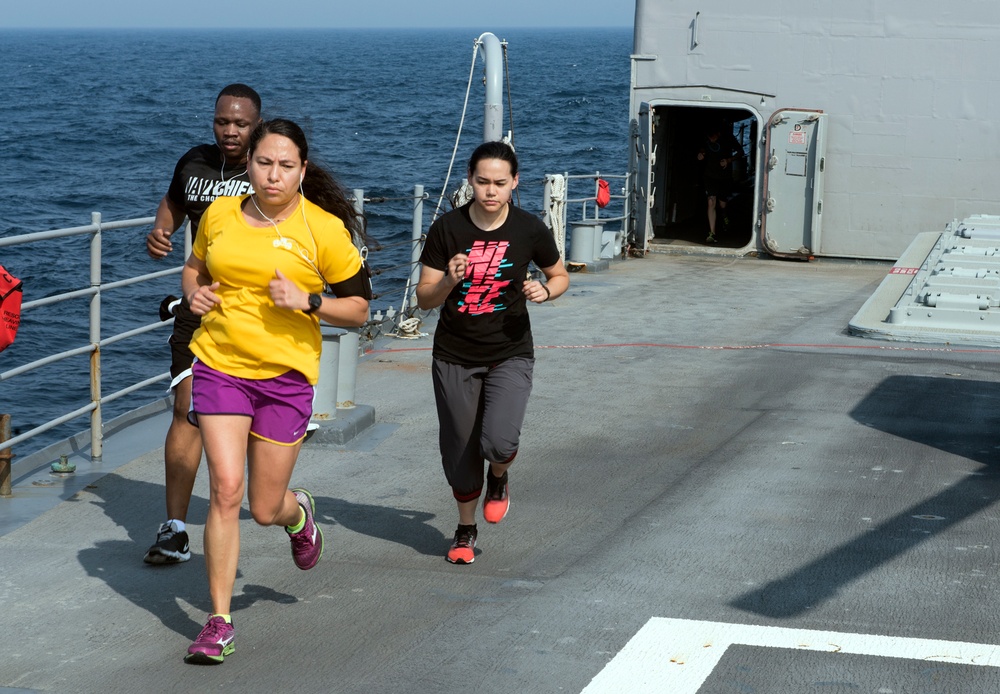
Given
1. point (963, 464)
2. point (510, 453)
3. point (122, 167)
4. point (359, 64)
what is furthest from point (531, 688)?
point (359, 64)

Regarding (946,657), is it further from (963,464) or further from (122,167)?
(122,167)

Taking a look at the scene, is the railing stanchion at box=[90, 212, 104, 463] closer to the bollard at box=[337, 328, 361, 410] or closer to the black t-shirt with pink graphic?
the bollard at box=[337, 328, 361, 410]

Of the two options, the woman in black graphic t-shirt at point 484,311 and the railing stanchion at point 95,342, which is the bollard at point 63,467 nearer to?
the railing stanchion at point 95,342

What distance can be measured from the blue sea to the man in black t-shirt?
19 centimetres

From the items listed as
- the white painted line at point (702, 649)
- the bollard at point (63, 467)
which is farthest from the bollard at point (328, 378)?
the white painted line at point (702, 649)

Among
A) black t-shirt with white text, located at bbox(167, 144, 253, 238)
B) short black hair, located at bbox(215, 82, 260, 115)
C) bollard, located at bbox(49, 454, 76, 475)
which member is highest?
short black hair, located at bbox(215, 82, 260, 115)

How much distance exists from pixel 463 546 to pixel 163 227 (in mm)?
1935

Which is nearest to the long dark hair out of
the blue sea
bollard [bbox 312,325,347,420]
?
the blue sea

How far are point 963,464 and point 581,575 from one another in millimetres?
2923

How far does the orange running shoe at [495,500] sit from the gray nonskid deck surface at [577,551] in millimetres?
197

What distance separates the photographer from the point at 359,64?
148 metres

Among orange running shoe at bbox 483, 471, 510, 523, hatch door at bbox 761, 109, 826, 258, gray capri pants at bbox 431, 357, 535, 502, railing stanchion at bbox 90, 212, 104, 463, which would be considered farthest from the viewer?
hatch door at bbox 761, 109, 826, 258

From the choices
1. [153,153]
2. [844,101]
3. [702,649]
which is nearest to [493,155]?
[702,649]

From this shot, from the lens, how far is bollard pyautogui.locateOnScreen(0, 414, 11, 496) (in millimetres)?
6191
